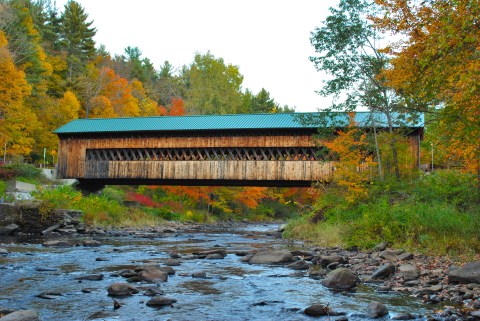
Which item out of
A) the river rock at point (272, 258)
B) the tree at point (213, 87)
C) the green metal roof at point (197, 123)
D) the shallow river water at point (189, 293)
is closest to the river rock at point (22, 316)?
the shallow river water at point (189, 293)

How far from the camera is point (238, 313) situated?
17.3 feet

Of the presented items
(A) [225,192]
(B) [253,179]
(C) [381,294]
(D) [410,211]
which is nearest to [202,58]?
(A) [225,192]

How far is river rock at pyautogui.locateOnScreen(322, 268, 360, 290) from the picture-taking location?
668cm

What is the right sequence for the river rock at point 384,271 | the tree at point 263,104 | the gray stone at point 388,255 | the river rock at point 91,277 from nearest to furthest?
1. the river rock at point 91,277
2. the river rock at point 384,271
3. the gray stone at point 388,255
4. the tree at point 263,104

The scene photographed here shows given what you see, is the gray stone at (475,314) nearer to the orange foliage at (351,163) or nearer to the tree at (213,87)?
the orange foliage at (351,163)

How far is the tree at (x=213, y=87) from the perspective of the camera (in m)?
36.3

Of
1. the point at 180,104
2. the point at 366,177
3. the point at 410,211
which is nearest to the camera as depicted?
the point at 410,211

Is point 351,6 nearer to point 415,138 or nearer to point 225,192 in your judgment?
point 415,138

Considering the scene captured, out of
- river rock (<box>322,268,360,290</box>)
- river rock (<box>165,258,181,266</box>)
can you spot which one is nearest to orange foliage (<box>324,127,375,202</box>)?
river rock (<box>165,258,181,266</box>)

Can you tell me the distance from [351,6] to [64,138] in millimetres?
15235

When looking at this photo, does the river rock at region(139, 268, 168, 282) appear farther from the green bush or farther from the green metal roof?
the green bush

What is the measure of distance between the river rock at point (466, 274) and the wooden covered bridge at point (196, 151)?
1172 cm

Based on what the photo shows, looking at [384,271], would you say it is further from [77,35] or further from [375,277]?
[77,35]

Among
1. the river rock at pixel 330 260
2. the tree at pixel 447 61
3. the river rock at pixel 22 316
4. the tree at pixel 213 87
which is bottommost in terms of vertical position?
the river rock at pixel 330 260
